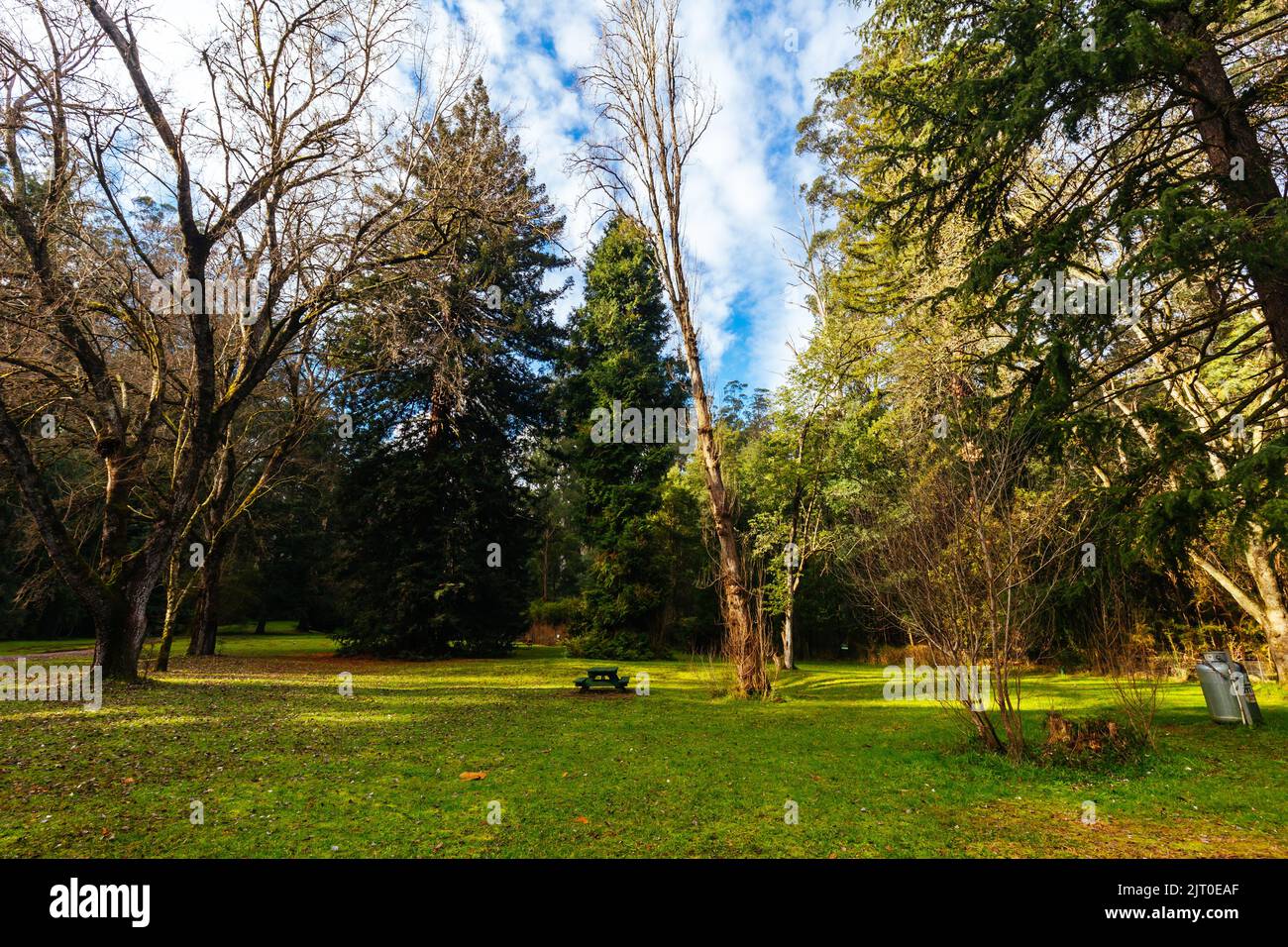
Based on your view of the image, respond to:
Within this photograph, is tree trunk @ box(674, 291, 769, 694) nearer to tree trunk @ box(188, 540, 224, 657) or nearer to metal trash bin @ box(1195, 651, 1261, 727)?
metal trash bin @ box(1195, 651, 1261, 727)

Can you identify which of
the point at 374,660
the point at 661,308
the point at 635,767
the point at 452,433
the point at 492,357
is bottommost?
the point at 374,660

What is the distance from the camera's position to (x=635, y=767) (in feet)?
21.1

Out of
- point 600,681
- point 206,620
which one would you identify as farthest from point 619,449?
point 206,620

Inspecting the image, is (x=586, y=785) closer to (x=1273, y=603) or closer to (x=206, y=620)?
(x=1273, y=603)

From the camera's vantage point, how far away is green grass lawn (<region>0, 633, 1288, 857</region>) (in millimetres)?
4297

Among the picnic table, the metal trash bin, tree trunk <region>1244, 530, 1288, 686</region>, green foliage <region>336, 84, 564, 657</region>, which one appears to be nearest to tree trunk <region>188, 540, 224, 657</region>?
green foliage <region>336, 84, 564, 657</region>

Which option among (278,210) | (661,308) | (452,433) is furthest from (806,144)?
(278,210)

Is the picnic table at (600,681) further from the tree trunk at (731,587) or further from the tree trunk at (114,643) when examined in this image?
the tree trunk at (114,643)

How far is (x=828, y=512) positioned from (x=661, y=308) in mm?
10870

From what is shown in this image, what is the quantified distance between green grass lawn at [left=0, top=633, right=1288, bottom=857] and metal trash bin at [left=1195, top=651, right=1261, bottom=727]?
12.3 inches

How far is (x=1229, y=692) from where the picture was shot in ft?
28.3

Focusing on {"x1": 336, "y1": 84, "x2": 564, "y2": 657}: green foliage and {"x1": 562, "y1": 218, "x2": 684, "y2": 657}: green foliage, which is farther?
{"x1": 562, "y1": 218, "x2": 684, "y2": 657}: green foliage

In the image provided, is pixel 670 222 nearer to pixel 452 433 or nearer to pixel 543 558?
pixel 452 433

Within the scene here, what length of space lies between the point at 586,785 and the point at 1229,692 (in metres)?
9.10
